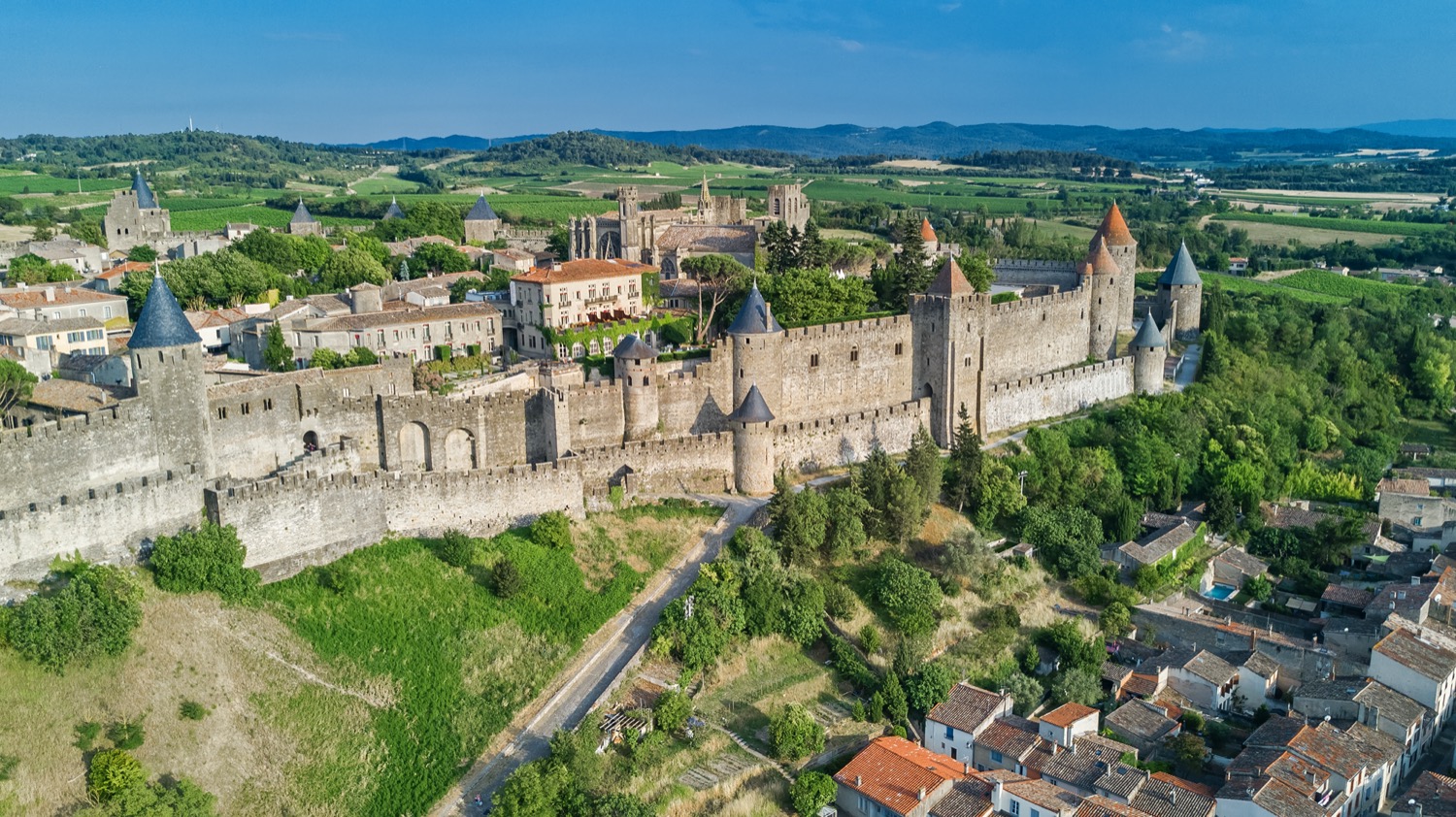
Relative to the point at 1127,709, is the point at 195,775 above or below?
above

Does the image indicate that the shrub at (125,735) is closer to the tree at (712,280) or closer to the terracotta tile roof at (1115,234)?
the tree at (712,280)

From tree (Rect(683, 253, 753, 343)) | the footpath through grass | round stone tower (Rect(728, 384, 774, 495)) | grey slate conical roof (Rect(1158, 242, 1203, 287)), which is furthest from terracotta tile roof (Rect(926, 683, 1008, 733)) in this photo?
grey slate conical roof (Rect(1158, 242, 1203, 287))

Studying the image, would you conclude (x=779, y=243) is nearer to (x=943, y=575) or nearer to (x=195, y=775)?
(x=943, y=575)

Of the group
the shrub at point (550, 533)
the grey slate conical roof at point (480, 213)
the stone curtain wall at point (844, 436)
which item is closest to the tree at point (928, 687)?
the stone curtain wall at point (844, 436)

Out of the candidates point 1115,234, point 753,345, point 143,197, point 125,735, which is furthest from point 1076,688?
point 143,197

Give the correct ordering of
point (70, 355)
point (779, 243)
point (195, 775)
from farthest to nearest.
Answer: point (779, 243) → point (70, 355) → point (195, 775)

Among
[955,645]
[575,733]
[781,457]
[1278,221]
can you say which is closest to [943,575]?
[955,645]
